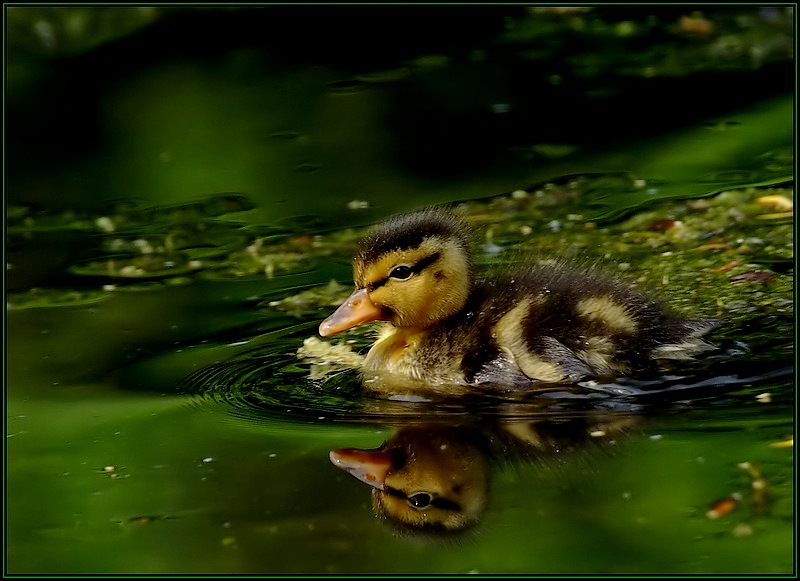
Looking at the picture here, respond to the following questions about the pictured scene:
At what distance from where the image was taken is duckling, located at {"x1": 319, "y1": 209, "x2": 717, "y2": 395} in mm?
4547

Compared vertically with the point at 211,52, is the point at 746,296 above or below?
below

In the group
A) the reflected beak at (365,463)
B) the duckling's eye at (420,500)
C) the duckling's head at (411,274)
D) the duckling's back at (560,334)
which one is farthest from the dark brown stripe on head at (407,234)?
the duckling's eye at (420,500)

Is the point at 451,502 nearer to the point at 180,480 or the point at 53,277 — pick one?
the point at 180,480

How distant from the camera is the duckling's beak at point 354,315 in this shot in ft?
15.9

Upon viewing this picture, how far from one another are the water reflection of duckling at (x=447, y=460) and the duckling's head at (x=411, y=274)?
0.64 metres

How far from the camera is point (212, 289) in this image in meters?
5.95

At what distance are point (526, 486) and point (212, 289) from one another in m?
2.45

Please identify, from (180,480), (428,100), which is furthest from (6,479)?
(428,100)

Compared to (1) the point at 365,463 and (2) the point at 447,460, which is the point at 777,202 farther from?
(1) the point at 365,463

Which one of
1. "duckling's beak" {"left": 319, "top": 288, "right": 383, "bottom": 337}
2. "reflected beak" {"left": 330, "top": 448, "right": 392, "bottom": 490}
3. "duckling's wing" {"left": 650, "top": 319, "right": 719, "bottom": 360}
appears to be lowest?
"reflected beak" {"left": 330, "top": 448, "right": 392, "bottom": 490}

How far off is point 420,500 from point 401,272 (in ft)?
3.73

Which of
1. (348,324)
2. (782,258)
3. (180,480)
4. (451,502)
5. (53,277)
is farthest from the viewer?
(53,277)

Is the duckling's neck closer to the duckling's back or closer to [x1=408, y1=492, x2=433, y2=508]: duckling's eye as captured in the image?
the duckling's back

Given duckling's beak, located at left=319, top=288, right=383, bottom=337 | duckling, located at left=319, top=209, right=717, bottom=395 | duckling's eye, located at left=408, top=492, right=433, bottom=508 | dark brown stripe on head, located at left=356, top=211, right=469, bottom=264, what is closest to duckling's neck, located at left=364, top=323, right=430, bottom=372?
duckling, located at left=319, top=209, right=717, bottom=395
